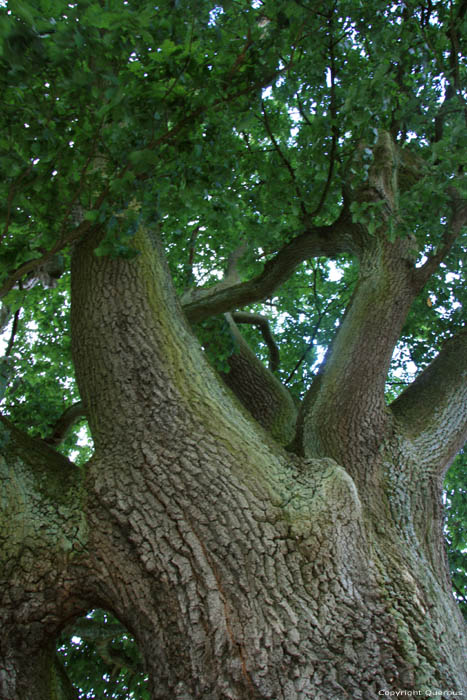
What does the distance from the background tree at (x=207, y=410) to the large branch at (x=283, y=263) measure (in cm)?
3

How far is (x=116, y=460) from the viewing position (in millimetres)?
2654

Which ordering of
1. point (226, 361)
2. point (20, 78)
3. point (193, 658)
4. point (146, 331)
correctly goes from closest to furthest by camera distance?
point (20, 78) < point (193, 658) < point (146, 331) < point (226, 361)

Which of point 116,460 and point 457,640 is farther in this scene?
point 116,460

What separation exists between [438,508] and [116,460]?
6.98 feet

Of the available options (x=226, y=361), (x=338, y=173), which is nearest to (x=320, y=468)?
(x=226, y=361)

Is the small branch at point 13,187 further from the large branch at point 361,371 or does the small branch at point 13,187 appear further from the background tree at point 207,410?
the large branch at point 361,371

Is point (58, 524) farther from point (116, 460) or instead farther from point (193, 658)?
point (193, 658)

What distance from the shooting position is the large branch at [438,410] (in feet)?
11.5

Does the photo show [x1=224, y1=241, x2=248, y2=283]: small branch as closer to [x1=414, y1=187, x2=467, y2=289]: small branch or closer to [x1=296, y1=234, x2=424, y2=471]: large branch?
[x1=296, y1=234, x2=424, y2=471]: large branch

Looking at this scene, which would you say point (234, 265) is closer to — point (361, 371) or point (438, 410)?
point (361, 371)

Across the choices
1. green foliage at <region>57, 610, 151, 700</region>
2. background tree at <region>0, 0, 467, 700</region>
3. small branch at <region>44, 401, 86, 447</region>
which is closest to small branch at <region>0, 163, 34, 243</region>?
background tree at <region>0, 0, 467, 700</region>

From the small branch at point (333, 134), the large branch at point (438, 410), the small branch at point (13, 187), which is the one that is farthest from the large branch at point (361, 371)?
the small branch at point (13, 187)

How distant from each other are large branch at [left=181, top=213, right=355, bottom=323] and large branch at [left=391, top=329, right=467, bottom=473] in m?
1.24

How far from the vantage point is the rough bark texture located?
2.11 m
